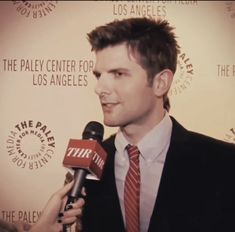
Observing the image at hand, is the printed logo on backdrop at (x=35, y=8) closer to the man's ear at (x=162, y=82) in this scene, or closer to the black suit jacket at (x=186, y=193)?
the man's ear at (x=162, y=82)

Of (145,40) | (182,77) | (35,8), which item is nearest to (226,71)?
(182,77)

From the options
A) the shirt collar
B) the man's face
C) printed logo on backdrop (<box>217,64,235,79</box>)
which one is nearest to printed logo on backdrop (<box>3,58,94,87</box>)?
the man's face

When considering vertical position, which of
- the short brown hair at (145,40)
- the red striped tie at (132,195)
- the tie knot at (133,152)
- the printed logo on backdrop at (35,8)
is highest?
the printed logo on backdrop at (35,8)

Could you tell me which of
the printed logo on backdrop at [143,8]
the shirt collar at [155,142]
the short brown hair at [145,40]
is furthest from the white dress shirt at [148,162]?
the printed logo on backdrop at [143,8]

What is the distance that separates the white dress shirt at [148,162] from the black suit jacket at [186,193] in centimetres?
2

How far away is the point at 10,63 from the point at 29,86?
10cm

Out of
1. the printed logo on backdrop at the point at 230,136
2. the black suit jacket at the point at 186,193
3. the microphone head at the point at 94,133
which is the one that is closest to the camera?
the microphone head at the point at 94,133

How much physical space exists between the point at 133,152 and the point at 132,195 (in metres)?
0.13

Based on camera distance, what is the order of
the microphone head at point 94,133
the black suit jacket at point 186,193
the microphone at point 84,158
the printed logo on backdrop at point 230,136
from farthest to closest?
the printed logo on backdrop at point 230,136 < the black suit jacket at point 186,193 < the microphone head at point 94,133 < the microphone at point 84,158

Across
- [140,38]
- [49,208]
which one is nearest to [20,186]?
[49,208]

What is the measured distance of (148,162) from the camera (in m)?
1.21

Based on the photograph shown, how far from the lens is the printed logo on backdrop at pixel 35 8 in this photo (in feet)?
4.35

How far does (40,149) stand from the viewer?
1.29 meters

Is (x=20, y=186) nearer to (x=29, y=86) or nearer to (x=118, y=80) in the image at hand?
(x=29, y=86)
